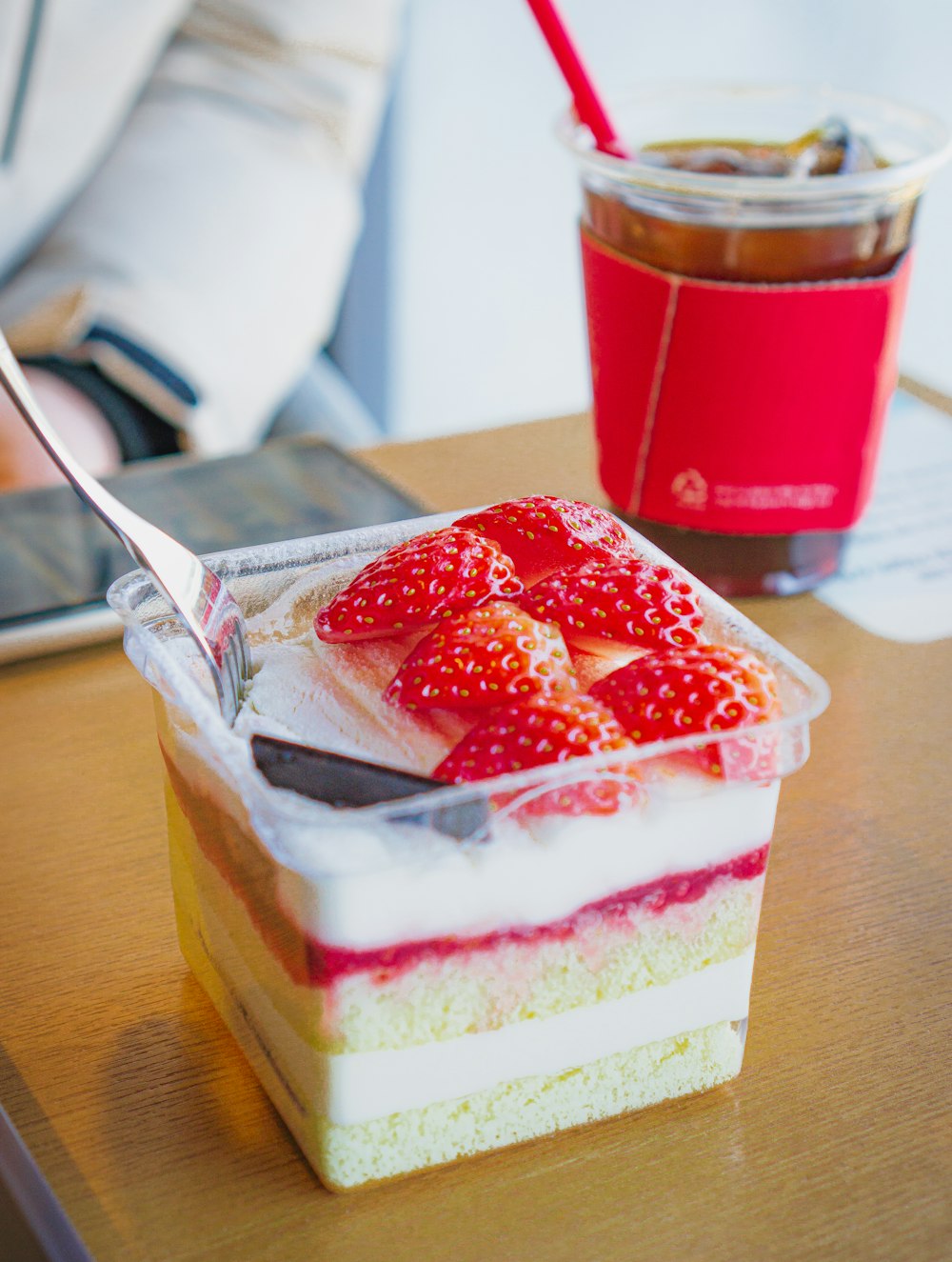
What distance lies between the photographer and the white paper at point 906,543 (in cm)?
84

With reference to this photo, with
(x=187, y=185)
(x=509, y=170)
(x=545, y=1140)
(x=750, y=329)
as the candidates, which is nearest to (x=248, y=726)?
(x=545, y=1140)

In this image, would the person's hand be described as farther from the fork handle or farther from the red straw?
the fork handle

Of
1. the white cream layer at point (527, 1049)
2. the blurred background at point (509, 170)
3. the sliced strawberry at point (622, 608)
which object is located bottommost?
the blurred background at point (509, 170)

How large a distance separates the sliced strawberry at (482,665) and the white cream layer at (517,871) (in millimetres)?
52

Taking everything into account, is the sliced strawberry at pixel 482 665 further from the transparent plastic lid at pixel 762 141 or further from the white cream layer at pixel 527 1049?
the transparent plastic lid at pixel 762 141

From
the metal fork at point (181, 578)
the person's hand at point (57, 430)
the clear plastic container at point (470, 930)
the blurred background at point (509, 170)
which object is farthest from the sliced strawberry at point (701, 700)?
the blurred background at point (509, 170)

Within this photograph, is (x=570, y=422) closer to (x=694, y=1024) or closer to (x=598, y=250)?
(x=598, y=250)

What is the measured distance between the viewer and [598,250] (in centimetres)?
80

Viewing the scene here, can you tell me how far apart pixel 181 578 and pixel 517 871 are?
0.16 metres

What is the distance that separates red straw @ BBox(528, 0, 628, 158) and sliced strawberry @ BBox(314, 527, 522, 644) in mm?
368

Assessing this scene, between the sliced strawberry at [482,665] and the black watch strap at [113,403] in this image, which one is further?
the black watch strap at [113,403]

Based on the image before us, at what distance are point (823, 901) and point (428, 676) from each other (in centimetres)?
24

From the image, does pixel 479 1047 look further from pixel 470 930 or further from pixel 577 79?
pixel 577 79

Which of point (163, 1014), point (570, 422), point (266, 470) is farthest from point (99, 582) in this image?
point (570, 422)
